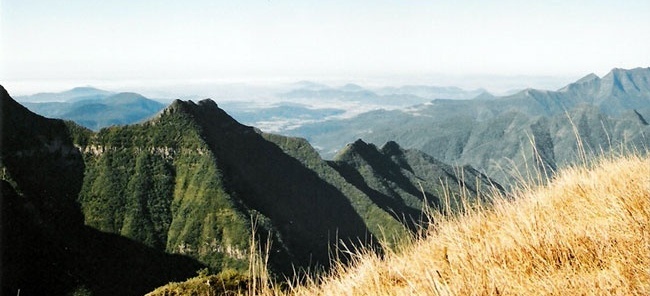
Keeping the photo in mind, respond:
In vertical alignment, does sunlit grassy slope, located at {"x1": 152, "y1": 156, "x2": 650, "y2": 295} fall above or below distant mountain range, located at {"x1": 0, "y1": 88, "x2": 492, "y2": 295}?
above

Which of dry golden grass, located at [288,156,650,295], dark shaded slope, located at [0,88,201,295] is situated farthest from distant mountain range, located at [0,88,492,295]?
dry golden grass, located at [288,156,650,295]

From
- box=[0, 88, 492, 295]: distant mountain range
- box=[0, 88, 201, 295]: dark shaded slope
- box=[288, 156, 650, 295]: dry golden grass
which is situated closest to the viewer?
box=[288, 156, 650, 295]: dry golden grass

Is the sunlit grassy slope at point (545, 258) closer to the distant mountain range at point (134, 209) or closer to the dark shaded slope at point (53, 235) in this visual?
the distant mountain range at point (134, 209)

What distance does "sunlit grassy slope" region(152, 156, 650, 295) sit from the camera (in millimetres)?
2934

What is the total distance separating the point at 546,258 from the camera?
140 inches

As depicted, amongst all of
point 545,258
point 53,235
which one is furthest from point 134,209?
point 545,258

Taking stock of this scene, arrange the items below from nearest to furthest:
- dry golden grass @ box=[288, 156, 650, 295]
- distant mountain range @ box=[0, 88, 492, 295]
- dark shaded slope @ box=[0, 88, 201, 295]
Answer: dry golden grass @ box=[288, 156, 650, 295] < dark shaded slope @ box=[0, 88, 201, 295] < distant mountain range @ box=[0, 88, 492, 295]

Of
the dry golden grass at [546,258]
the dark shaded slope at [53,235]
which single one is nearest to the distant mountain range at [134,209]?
the dark shaded slope at [53,235]

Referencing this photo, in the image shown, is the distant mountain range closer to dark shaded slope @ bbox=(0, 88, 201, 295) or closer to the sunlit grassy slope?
dark shaded slope @ bbox=(0, 88, 201, 295)

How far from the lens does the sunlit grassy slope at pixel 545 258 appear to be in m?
2.93

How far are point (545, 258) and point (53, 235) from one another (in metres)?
157

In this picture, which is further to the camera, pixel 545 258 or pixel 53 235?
pixel 53 235

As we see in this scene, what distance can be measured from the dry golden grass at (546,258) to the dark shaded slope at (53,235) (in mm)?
127952

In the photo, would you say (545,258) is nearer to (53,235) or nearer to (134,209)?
(53,235)
